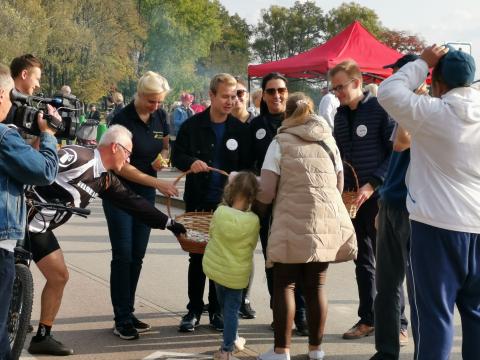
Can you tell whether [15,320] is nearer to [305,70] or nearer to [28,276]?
[28,276]

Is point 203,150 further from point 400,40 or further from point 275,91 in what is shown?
point 400,40

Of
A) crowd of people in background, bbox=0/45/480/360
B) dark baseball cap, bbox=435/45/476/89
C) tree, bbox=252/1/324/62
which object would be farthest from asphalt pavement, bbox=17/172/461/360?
tree, bbox=252/1/324/62

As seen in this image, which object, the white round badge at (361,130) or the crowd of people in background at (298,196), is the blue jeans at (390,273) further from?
the white round badge at (361,130)

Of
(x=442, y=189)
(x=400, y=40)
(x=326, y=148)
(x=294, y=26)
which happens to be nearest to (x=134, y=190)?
(x=326, y=148)

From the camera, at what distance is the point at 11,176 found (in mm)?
3309

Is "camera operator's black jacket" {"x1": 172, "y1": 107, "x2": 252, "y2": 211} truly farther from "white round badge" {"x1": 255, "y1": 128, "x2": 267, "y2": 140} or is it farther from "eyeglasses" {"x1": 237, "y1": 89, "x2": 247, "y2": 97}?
"eyeglasses" {"x1": 237, "y1": 89, "x2": 247, "y2": 97}

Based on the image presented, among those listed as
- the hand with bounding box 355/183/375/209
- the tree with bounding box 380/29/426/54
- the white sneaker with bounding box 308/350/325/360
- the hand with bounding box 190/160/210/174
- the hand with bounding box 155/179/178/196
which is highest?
the tree with bounding box 380/29/426/54

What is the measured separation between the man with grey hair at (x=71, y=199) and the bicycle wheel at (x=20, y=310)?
0.95 feet

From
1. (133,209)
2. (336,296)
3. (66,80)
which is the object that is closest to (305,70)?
(336,296)

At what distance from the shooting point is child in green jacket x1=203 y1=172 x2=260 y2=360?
4.47 metres

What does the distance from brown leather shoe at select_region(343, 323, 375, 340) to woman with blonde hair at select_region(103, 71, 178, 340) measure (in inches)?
59.0

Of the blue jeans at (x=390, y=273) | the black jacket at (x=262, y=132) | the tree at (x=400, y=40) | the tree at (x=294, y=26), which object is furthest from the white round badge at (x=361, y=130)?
the tree at (x=294, y=26)

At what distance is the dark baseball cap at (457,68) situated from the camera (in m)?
3.30

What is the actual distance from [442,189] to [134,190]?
257 cm
